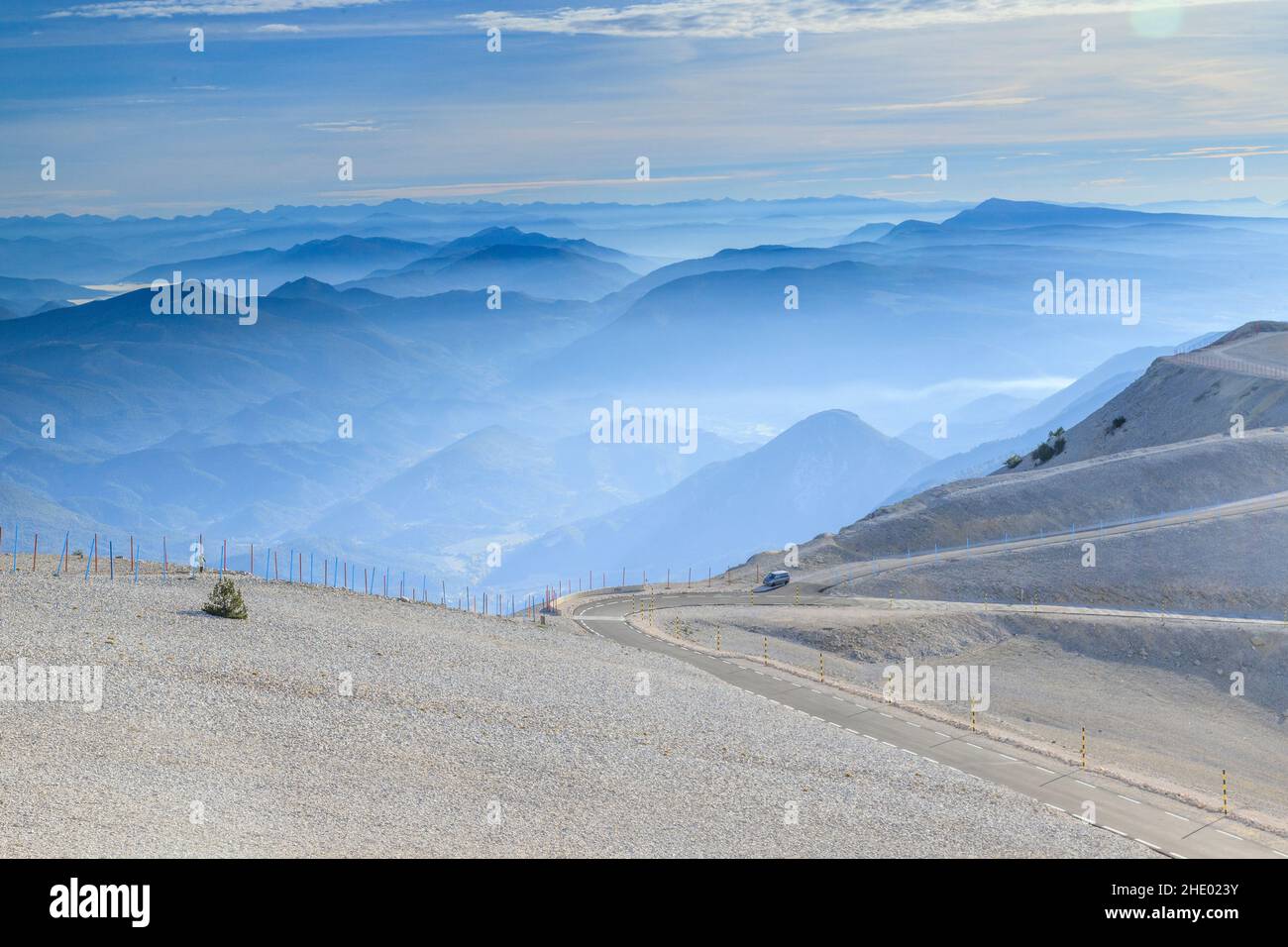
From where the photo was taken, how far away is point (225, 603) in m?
38.7

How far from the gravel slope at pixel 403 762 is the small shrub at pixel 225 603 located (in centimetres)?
51

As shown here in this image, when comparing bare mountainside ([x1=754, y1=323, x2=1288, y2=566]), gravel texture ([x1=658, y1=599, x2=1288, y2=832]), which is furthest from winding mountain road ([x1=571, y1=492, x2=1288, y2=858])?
bare mountainside ([x1=754, y1=323, x2=1288, y2=566])

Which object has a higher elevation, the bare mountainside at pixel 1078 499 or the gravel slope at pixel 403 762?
the bare mountainside at pixel 1078 499

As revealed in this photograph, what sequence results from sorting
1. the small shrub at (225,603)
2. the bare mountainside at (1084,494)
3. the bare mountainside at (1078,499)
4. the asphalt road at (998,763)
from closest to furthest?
1. the asphalt road at (998,763)
2. the small shrub at (225,603)
3. the bare mountainside at (1078,499)
4. the bare mountainside at (1084,494)

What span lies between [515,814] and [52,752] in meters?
9.13

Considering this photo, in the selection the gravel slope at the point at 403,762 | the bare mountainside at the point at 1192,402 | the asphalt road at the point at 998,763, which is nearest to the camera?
the gravel slope at the point at 403,762

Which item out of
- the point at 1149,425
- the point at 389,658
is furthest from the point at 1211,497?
the point at 389,658

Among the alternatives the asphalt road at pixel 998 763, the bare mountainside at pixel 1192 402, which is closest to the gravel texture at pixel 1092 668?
the asphalt road at pixel 998 763

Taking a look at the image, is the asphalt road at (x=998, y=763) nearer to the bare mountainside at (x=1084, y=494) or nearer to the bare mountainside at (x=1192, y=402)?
the bare mountainside at (x=1084, y=494)

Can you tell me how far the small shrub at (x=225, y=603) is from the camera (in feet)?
127

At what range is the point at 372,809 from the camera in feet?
78.3

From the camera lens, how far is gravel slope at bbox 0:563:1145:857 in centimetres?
2239

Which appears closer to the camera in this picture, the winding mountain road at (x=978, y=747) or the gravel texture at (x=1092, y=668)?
the winding mountain road at (x=978, y=747)
